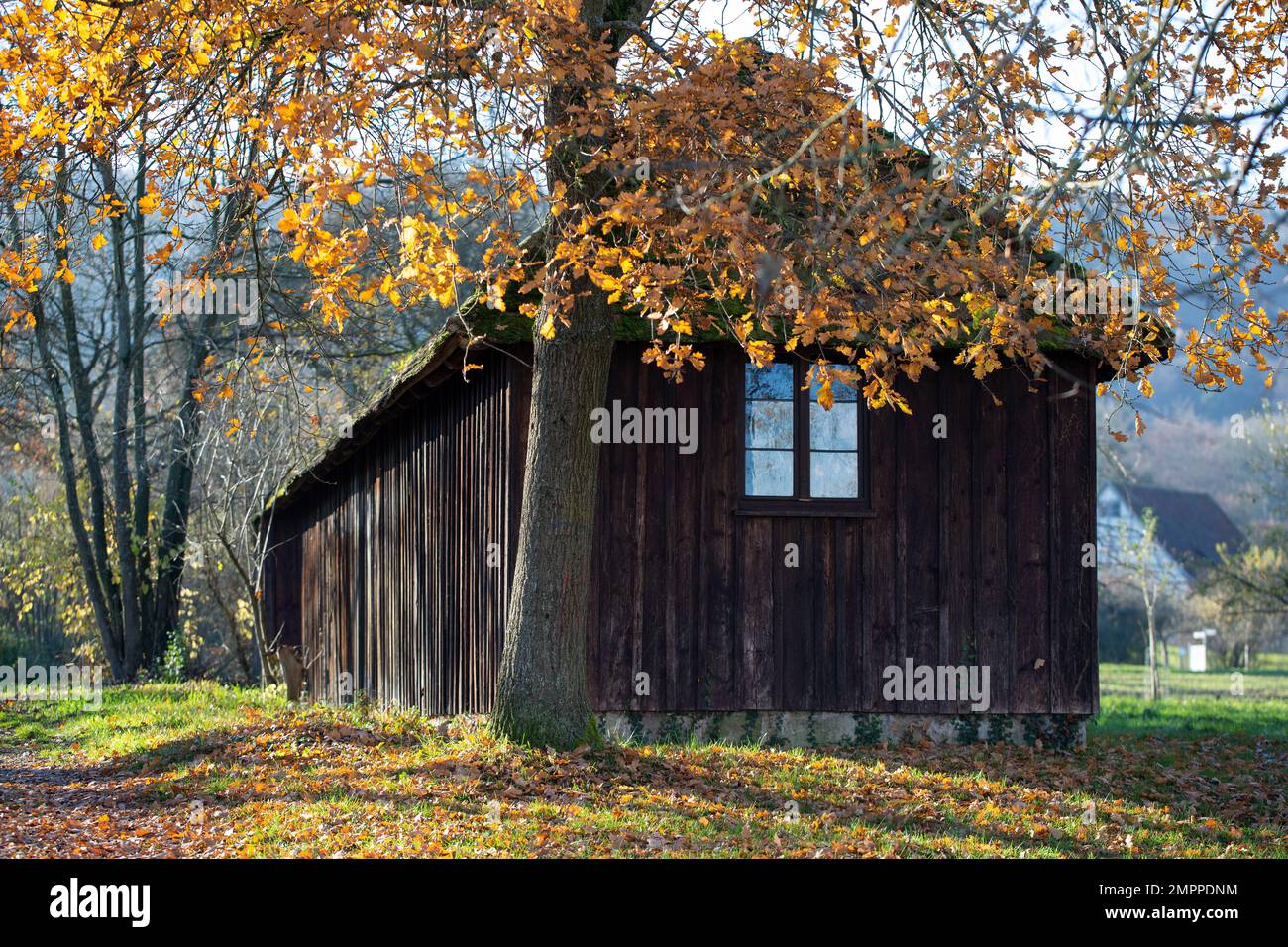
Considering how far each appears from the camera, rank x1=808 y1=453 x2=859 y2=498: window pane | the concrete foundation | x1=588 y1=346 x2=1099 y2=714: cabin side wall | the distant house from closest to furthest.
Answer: the concrete foundation < x1=588 y1=346 x2=1099 y2=714: cabin side wall < x1=808 y1=453 x2=859 y2=498: window pane < the distant house

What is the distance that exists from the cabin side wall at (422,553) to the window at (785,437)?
2.13 metres

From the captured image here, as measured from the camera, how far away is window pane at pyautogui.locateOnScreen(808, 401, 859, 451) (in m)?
11.4

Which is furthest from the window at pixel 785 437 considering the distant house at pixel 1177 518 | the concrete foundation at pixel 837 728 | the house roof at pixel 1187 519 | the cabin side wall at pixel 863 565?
the house roof at pixel 1187 519

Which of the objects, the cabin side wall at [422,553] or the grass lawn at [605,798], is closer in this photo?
the grass lawn at [605,798]

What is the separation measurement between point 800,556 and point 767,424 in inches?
47.4

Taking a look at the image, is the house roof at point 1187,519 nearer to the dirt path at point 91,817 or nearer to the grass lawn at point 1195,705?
the grass lawn at point 1195,705

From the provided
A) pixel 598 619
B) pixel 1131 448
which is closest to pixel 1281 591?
pixel 598 619

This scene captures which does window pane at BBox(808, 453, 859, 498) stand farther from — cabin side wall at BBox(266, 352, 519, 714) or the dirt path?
the dirt path

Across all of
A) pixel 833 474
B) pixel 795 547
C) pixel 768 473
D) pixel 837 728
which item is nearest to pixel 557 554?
pixel 768 473

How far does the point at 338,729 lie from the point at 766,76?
6482 mm

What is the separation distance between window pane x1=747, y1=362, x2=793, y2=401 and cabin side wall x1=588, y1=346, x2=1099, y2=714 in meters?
0.14

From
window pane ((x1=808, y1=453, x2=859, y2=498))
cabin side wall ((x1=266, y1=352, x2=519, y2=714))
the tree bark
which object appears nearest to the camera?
the tree bark

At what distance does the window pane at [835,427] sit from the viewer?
449 inches

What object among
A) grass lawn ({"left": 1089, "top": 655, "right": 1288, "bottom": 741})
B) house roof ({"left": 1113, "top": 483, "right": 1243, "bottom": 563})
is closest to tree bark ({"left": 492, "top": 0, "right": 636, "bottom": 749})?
grass lawn ({"left": 1089, "top": 655, "right": 1288, "bottom": 741})
